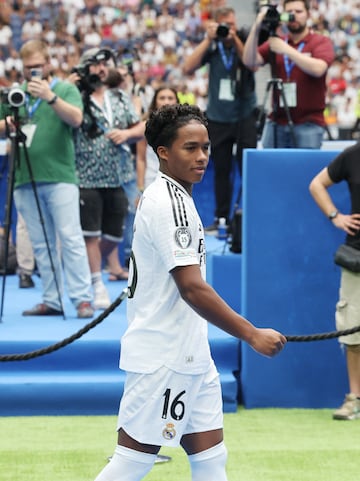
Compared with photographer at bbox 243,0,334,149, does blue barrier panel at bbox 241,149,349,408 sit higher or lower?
lower

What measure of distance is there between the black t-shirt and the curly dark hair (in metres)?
2.89

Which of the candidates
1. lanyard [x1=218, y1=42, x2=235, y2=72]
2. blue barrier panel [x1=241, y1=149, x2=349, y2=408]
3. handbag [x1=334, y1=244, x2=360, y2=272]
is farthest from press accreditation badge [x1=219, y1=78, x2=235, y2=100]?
handbag [x1=334, y1=244, x2=360, y2=272]

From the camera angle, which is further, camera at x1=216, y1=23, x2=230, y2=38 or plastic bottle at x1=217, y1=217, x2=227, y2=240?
plastic bottle at x1=217, y1=217, x2=227, y2=240

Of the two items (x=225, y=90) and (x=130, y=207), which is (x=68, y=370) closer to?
(x=130, y=207)

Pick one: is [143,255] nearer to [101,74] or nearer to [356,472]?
[356,472]

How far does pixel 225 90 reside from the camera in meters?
9.07

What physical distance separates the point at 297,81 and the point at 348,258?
2334mm

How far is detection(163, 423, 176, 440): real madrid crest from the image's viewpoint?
367cm

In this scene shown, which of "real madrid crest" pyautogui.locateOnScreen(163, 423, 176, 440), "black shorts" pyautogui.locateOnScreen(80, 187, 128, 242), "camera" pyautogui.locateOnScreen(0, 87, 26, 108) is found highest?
"camera" pyautogui.locateOnScreen(0, 87, 26, 108)

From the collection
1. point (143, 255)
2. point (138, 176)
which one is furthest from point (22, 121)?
point (143, 255)

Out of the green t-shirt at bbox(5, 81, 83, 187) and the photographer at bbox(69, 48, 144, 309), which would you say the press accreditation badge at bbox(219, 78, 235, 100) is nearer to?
the photographer at bbox(69, 48, 144, 309)

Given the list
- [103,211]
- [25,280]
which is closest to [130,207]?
[103,211]

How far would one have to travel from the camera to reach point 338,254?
659 centimetres

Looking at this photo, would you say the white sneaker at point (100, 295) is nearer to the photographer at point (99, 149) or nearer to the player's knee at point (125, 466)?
the photographer at point (99, 149)
